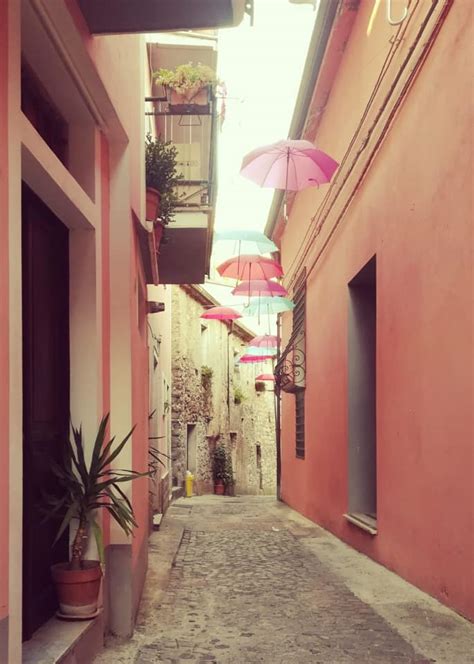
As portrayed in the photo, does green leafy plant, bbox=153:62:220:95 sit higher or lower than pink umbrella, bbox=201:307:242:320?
higher

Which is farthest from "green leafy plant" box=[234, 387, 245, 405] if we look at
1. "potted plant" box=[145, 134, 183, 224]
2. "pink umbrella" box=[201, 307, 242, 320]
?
"potted plant" box=[145, 134, 183, 224]

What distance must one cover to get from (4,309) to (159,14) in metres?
2.10

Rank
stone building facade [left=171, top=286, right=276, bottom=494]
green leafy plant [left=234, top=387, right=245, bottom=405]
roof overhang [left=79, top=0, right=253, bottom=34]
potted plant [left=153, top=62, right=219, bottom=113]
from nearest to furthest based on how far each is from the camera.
Answer: roof overhang [left=79, top=0, right=253, bottom=34]
potted plant [left=153, top=62, right=219, bottom=113]
stone building facade [left=171, top=286, right=276, bottom=494]
green leafy plant [left=234, top=387, right=245, bottom=405]

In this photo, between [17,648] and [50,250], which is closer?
[17,648]

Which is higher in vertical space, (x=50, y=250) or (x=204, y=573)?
(x=50, y=250)

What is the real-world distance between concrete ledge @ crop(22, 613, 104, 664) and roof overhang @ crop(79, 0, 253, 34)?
3.13 metres

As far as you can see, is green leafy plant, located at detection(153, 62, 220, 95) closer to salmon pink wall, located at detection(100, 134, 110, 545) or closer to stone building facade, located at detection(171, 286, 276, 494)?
salmon pink wall, located at detection(100, 134, 110, 545)

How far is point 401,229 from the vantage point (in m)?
6.70

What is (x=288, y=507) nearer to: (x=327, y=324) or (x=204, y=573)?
(x=327, y=324)

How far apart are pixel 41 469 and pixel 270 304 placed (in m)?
10.5

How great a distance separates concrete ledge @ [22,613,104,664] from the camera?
142 inches

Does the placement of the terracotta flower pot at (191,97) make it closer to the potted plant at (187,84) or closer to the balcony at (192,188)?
the potted plant at (187,84)

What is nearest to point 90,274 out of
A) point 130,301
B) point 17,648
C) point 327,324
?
point 130,301

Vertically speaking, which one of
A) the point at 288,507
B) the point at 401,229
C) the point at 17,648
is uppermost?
the point at 401,229
